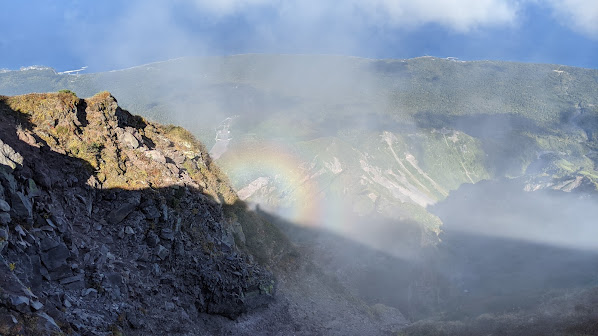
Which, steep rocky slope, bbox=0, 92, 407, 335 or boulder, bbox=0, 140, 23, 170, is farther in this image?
boulder, bbox=0, 140, 23, 170

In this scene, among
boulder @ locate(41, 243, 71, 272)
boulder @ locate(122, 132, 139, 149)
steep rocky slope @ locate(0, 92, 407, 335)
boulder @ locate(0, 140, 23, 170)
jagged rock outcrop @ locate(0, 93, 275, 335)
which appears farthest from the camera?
boulder @ locate(122, 132, 139, 149)

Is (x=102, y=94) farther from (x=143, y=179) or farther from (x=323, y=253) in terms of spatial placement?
(x=323, y=253)

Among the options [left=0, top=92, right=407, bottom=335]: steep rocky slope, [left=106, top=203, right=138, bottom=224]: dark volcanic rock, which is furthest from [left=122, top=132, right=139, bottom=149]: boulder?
[left=106, top=203, right=138, bottom=224]: dark volcanic rock

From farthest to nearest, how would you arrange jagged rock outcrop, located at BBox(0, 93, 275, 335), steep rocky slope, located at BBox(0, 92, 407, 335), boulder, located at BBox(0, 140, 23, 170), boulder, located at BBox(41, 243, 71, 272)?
boulder, located at BBox(0, 140, 23, 170) < boulder, located at BBox(41, 243, 71, 272) < steep rocky slope, located at BBox(0, 92, 407, 335) < jagged rock outcrop, located at BBox(0, 93, 275, 335)

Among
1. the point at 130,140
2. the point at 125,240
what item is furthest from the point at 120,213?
the point at 130,140

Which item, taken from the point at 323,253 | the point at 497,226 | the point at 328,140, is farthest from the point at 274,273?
the point at 497,226

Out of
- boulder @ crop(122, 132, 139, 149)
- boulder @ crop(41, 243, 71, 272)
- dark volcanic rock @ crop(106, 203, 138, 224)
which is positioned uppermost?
boulder @ crop(122, 132, 139, 149)

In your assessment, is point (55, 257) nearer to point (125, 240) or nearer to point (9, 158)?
point (9, 158)

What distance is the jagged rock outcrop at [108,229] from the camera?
17.7 m

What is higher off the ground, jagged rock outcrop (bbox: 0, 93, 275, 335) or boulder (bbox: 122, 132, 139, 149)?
boulder (bbox: 122, 132, 139, 149)

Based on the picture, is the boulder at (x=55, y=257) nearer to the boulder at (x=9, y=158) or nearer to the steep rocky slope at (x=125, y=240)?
the steep rocky slope at (x=125, y=240)

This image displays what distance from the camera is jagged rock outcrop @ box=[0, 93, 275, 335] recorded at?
17688 millimetres

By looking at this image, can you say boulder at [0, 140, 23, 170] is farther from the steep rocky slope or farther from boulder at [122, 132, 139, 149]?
boulder at [122, 132, 139, 149]

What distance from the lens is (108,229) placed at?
25.8m
